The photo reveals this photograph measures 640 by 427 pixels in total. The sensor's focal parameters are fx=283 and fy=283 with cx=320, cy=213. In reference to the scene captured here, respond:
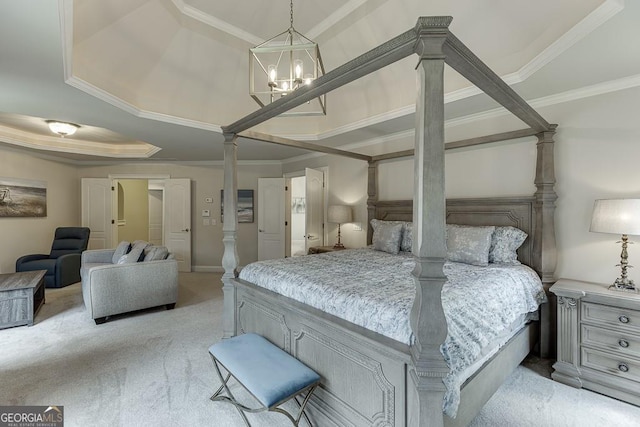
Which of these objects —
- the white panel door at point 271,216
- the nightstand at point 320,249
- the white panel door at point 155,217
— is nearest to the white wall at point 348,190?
the nightstand at point 320,249

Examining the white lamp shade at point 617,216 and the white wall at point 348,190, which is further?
the white wall at point 348,190

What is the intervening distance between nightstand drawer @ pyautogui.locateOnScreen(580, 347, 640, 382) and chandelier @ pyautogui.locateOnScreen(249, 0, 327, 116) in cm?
291

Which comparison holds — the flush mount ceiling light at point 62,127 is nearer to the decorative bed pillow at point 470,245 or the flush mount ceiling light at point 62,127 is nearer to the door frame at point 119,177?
the door frame at point 119,177

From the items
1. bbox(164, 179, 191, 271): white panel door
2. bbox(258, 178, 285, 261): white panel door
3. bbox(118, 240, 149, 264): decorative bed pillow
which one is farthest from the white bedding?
bbox(164, 179, 191, 271): white panel door

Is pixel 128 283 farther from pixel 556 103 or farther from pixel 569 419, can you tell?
pixel 556 103

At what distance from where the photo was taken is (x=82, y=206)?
6.32m

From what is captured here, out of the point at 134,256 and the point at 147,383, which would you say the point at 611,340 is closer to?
the point at 147,383

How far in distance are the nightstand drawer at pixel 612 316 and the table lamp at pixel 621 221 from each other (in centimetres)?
25

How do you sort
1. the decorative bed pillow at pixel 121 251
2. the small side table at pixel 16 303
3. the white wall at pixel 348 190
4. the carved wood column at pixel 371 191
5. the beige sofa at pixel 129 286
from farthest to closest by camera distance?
the white wall at pixel 348 190, the decorative bed pillow at pixel 121 251, the carved wood column at pixel 371 191, the beige sofa at pixel 129 286, the small side table at pixel 16 303

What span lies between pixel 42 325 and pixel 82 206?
3877mm

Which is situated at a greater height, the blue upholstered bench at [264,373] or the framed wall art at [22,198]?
the framed wall art at [22,198]

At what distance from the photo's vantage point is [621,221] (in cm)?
213

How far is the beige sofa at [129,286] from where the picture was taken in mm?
3393

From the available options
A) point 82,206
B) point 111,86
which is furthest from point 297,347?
point 82,206
